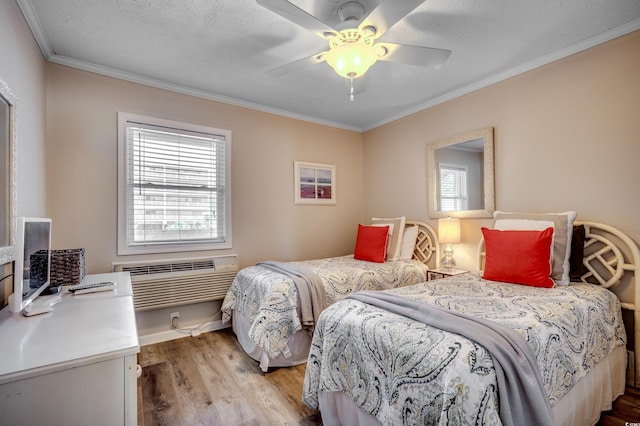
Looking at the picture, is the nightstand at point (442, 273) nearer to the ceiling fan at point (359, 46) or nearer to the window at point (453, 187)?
the window at point (453, 187)

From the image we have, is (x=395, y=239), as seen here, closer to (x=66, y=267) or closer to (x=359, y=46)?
(x=359, y=46)

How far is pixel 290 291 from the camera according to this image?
96.8 inches

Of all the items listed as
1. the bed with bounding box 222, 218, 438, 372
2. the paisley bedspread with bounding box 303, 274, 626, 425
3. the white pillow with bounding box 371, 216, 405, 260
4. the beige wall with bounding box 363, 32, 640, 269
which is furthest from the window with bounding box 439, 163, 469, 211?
the paisley bedspread with bounding box 303, 274, 626, 425

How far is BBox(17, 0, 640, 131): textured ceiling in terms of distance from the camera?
6.46 feet

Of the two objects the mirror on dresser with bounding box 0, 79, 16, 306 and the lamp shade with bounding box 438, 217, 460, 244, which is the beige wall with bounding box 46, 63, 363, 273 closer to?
the mirror on dresser with bounding box 0, 79, 16, 306

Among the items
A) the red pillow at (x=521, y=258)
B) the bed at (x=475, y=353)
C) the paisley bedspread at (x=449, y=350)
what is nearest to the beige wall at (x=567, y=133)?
the bed at (x=475, y=353)

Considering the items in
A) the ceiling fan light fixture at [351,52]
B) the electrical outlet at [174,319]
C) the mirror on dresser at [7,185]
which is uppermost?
the ceiling fan light fixture at [351,52]

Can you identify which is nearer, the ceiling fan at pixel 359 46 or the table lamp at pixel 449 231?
the ceiling fan at pixel 359 46

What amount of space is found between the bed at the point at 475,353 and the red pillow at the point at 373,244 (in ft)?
3.72

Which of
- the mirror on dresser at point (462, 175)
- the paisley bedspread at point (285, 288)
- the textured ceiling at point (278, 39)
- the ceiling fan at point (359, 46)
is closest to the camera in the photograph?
the ceiling fan at point (359, 46)

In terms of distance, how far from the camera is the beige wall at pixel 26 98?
1.71 metres

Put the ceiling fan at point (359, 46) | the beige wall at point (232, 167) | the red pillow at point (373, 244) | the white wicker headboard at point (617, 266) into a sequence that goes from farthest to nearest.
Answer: the red pillow at point (373, 244), the beige wall at point (232, 167), the white wicker headboard at point (617, 266), the ceiling fan at point (359, 46)

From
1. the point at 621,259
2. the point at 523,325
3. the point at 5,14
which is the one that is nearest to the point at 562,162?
the point at 621,259

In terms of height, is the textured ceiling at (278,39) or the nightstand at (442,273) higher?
the textured ceiling at (278,39)
